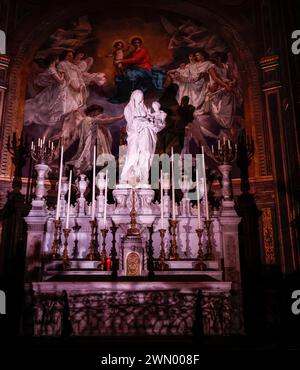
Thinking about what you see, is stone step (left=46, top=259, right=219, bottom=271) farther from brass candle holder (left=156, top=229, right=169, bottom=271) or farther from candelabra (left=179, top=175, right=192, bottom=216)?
candelabra (left=179, top=175, right=192, bottom=216)

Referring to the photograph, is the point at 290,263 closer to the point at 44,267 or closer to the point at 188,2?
the point at 44,267

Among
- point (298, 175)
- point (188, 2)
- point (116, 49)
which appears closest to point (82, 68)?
point (116, 49)

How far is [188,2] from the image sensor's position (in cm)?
1149

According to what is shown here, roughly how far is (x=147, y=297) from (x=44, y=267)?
2.69 meters

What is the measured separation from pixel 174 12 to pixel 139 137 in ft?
14.9

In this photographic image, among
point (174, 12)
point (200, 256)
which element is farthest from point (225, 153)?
point (174, 12)

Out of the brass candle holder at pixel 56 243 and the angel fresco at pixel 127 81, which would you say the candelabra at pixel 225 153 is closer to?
the angel fresco at pixel 127 81

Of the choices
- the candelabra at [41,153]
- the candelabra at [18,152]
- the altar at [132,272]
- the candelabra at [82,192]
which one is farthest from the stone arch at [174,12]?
the altar at [132,272]

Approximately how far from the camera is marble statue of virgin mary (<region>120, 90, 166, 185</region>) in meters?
9.27

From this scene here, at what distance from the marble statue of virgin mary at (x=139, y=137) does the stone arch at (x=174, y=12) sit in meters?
2.43

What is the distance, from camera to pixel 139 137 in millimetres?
9422

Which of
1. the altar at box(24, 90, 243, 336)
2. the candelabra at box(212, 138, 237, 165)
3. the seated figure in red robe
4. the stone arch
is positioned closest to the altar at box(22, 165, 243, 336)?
the altar at box(24, 90, 243, 336)

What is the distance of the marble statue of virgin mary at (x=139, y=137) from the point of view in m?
9.27

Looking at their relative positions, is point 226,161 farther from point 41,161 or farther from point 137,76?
point 41,161
